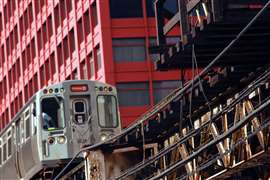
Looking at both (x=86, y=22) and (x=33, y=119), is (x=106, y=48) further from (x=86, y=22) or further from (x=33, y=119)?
(x=33, y=119)

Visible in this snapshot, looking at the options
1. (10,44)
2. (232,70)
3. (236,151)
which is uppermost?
(10,44)

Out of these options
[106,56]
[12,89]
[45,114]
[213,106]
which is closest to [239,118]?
[213,106]

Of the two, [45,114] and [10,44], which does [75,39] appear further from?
[45,114]

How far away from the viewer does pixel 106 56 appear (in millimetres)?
73688

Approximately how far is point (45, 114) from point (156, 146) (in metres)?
6.53

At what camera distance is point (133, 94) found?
74.6 m

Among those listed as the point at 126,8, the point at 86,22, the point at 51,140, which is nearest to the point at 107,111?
the point at 51,140

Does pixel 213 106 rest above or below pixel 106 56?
below

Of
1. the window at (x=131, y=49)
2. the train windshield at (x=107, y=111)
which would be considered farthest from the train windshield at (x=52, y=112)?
the window at (x=131, y=49)

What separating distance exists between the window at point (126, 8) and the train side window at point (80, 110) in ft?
109

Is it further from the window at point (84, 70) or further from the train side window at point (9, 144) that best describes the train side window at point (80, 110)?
the window at point (84, 70)

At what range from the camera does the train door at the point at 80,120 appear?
135ft

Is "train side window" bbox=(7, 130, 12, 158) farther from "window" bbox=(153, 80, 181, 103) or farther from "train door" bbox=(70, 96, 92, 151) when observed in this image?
"window" bbox=(153, 80, 181, 103)

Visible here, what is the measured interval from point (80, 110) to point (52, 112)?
0.96 m
